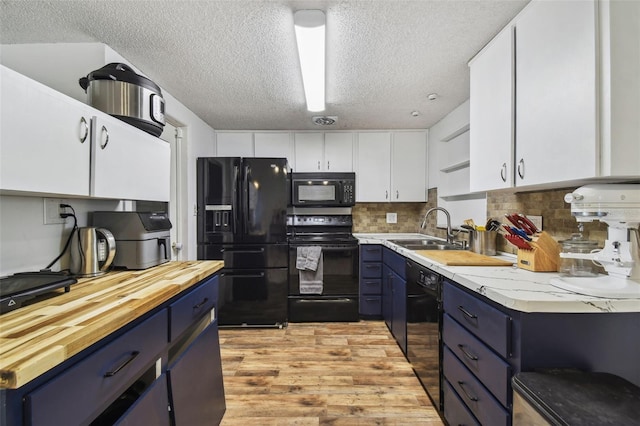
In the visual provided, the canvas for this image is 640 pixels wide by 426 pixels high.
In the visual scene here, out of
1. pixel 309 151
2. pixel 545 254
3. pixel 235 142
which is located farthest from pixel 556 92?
pixel 235 142

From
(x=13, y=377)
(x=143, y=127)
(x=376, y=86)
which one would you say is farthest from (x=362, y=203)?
(x=13, y=377)

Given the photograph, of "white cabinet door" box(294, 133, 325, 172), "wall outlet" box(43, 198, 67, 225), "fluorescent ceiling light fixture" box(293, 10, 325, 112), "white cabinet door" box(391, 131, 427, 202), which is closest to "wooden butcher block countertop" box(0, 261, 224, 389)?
"wall outlet" box(43, 198, 67, 225)

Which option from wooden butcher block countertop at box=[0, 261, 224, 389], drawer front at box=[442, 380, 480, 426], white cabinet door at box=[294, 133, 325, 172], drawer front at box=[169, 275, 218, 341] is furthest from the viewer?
white cabinet door at box=[294, 133, 325, 172]

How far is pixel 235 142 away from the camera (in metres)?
3.42

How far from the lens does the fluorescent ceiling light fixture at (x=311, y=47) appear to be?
137cm

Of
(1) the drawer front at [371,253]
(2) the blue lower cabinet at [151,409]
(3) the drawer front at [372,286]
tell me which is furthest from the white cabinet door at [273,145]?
(2) the blue lower cabinet at [151,409]

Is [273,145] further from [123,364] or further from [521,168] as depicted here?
[123,364]

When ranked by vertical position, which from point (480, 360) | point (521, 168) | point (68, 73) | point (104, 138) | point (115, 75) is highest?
point (68, 73)

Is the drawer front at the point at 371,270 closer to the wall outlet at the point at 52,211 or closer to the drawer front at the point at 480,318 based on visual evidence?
the drawer front at the point at 480,318

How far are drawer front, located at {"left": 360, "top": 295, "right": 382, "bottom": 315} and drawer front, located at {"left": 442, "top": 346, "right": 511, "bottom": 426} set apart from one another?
1477 mm

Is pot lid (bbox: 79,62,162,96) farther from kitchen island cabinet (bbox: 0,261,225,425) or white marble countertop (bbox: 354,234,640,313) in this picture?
white marble countertop (bbox: 354,234,640,313)

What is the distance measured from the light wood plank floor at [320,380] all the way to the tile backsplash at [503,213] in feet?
4.13

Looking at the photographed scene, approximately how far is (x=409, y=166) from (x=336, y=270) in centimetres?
164

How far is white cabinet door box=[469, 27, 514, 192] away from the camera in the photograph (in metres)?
1.43
